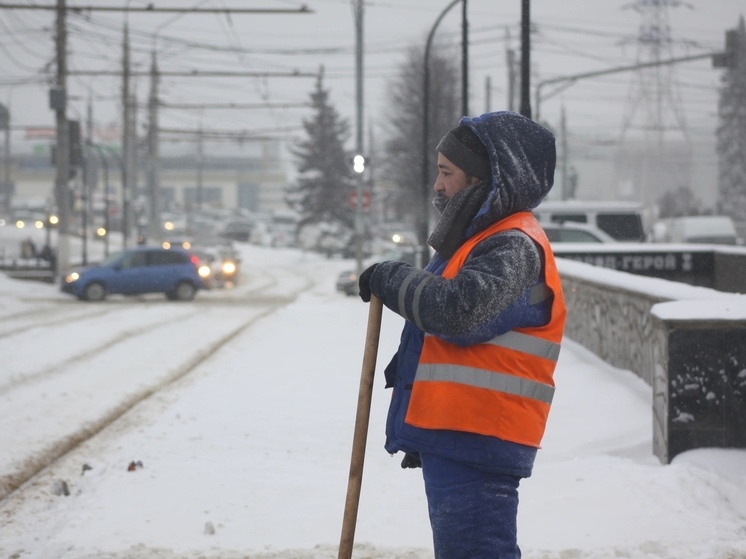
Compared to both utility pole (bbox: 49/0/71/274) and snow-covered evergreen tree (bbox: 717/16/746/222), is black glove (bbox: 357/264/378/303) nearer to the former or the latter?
utility pole (bbox: 49/0/71/274)

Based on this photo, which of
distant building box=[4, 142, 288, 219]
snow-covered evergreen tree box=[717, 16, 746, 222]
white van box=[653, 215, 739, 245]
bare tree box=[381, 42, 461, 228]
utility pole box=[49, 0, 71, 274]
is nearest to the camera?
white van box=[653, 215, 739, 245]

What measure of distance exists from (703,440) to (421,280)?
408 centimetres

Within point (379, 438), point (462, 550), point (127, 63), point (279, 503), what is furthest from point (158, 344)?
point (127, 63)

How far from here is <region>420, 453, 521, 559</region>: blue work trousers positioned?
304 centimetres

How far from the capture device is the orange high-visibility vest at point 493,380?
2.97 m

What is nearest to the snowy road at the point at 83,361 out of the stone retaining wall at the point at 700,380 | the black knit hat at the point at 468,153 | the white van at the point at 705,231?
the stone retaining wall at the point at 700,380

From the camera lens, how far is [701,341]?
6566mm

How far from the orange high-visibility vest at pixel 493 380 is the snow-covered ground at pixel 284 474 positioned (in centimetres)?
221

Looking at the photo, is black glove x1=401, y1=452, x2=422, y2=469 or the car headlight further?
the car headlight

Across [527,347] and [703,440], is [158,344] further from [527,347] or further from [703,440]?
[527,347]

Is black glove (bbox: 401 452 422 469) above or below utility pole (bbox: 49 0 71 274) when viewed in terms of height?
below

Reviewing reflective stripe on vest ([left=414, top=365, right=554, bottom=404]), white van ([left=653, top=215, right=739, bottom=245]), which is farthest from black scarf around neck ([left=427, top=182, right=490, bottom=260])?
white van ([left=653, top=215, right=739, bottom=245])

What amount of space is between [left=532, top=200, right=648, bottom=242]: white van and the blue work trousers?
23.6 meters

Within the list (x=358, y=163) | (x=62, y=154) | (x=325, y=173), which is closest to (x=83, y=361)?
(x=358, y=163)
